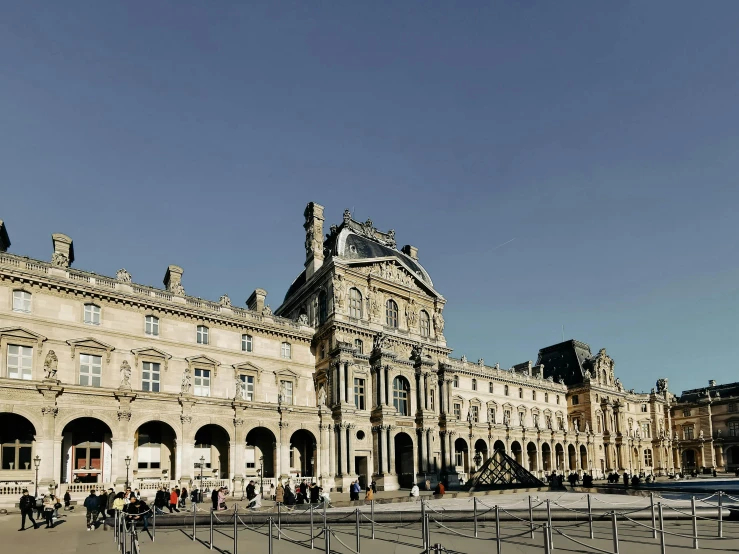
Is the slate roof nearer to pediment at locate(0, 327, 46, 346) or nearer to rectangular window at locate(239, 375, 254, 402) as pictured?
rectangular window at locate(239, 375, 254, 402)

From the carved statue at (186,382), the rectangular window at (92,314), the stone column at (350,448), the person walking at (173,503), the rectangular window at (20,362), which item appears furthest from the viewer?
the stone column at (350,448)

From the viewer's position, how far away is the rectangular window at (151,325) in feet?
141

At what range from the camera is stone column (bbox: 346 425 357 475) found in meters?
47.5

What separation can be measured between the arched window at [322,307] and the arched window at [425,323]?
10.5 meters

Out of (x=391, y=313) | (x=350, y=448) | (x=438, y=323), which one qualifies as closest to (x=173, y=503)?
(x=350, y=448)

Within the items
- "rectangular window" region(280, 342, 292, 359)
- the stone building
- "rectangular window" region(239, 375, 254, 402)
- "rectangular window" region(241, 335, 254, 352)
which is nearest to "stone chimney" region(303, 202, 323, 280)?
the stone building

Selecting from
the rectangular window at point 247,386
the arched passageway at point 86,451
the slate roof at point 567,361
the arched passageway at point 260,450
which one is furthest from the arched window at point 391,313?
the slate roof at point 567,361

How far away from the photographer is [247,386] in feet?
155

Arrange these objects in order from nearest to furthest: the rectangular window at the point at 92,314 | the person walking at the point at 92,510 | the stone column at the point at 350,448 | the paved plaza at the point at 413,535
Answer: the paved plaza at the point at 413,535 → the person walking at the point at 92,510 → the rectangular window at the point at 92,314 → the stone column at the point at 350,448

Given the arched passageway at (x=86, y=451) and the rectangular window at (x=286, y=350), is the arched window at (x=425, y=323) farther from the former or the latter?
the arched passageway at (x=86, y=451)

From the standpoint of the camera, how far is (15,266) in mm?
37469

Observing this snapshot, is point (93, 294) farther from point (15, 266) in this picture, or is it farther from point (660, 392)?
point (660, 392)

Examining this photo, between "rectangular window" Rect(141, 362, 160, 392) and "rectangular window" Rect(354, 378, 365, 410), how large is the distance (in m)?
16.1

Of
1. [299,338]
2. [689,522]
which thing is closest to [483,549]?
[689,522]
